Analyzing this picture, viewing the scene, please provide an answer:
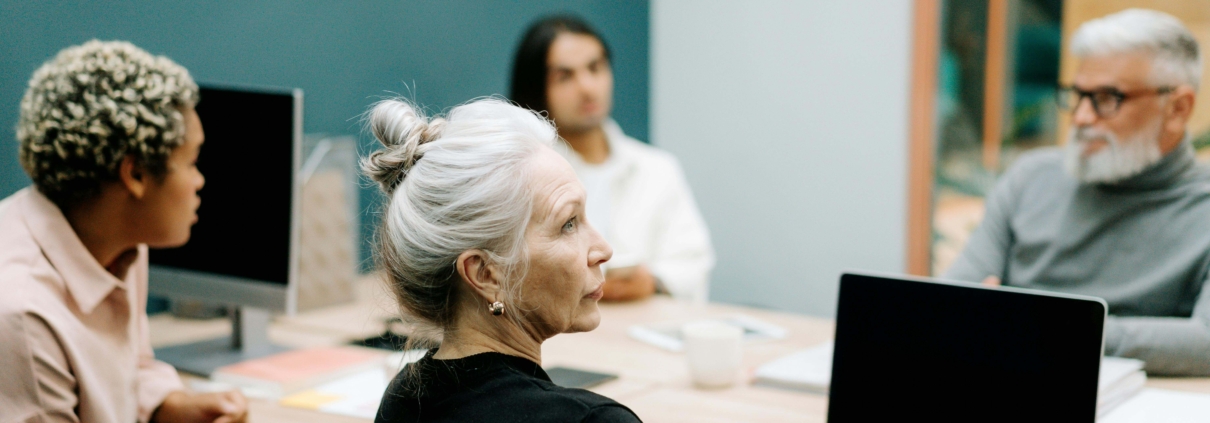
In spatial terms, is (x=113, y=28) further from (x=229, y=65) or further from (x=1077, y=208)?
(x=1077, y=208)

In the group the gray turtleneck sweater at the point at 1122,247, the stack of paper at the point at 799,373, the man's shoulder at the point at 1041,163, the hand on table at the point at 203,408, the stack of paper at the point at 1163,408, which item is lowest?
the hand on table at the point at 203,408

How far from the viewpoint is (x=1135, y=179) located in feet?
6.71

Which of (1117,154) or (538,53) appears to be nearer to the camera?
(1117,154)

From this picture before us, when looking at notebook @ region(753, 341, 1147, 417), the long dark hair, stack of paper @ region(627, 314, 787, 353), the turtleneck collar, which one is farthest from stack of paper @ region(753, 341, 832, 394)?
the long dark hair

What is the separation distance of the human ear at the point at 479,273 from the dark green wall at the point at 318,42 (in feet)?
3.90

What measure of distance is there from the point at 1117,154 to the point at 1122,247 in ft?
0.64

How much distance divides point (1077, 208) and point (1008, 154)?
1363 mm

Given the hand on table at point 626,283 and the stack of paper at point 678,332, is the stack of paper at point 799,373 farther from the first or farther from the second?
the hand on table at point 626,283

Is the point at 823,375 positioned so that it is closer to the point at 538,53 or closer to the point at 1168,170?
the point at 1168,170

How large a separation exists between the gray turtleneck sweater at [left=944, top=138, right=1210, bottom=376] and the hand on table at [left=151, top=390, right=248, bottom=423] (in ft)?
4.93

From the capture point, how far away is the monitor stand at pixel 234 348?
78.1 inches

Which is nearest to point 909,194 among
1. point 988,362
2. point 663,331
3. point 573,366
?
point 663,331

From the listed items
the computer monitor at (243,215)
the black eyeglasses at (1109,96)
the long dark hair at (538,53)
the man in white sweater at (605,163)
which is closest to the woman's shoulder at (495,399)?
the computer monitor at (243,215)

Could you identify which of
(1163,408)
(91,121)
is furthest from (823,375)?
(91,121)
